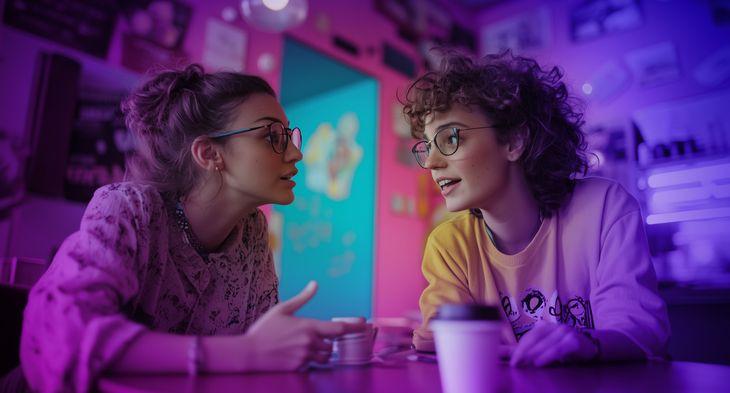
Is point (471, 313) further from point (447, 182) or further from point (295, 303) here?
point (447, 182)

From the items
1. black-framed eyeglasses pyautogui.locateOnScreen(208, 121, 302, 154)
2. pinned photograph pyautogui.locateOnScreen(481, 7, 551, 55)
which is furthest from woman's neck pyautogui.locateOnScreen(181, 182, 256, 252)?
pinned photograph pyautogui.locateOnScreen(481, 7, 551, 55)

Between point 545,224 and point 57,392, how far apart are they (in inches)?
50.8

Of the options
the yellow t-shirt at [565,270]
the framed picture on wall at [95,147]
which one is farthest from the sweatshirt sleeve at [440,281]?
the framed picture on wall at [95,147]

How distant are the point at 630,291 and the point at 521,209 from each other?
0.45m

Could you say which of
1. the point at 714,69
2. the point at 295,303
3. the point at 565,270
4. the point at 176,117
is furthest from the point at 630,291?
the point at 714,69

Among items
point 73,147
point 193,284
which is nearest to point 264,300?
point 193,284

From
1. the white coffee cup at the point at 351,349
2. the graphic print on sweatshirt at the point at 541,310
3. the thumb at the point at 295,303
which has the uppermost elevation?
the thumb at the point at 295,303

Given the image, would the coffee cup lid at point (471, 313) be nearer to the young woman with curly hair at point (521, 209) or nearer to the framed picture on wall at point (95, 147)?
the young woman with curly hair at point (521, 209)

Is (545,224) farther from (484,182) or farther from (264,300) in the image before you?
(264,300)

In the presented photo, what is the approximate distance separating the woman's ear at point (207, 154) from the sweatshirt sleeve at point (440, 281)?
0.72m

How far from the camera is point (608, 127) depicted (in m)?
4.46

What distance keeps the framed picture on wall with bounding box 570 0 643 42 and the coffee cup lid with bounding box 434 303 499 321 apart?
16.1ft

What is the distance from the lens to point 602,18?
4777 mm

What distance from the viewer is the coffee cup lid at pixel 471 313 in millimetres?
614
